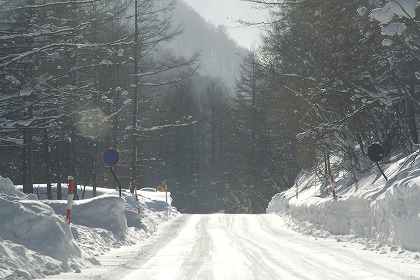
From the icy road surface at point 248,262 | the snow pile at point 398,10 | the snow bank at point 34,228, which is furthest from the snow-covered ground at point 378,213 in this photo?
the snow bank at point 34,228

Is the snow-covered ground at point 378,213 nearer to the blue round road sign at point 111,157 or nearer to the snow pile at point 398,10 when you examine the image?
the snow pile at point 398,10

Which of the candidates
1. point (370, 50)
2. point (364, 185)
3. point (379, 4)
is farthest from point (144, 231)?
point (379, 4)

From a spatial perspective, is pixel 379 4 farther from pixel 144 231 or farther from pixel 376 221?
pixel 144 231

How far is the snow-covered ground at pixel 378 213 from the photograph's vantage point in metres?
10.9

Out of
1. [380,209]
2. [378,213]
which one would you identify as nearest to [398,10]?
[380,209]

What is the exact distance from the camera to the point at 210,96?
66.2 meters

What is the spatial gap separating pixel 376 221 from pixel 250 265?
16.0 feet

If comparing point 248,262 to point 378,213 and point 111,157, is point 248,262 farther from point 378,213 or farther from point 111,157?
point 111,157

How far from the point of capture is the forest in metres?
10.9

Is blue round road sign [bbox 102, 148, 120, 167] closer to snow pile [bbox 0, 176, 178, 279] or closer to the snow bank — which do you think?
snow pile [bbox 0, 176, 178, 279]

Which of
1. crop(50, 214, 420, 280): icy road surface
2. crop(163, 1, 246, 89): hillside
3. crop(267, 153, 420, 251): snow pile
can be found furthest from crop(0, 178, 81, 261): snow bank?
crop(163, 1, 246, 89): hillside

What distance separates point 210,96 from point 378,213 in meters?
53.9

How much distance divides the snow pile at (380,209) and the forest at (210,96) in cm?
176

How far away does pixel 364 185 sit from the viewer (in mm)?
17047
